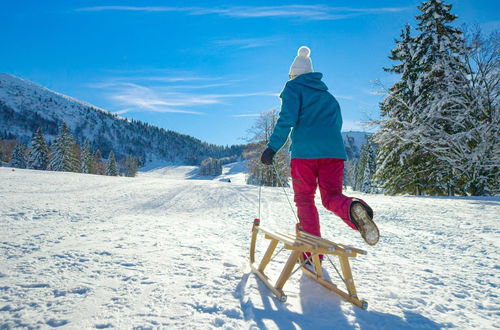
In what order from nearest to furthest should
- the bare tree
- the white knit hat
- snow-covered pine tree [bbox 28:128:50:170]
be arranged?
1. the white knit hat
2. the bare tree
3. snow-covered pine tree [bbox 28:128:50:170]

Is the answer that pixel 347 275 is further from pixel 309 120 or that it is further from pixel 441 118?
pixel 441 118

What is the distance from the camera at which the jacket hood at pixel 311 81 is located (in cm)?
299

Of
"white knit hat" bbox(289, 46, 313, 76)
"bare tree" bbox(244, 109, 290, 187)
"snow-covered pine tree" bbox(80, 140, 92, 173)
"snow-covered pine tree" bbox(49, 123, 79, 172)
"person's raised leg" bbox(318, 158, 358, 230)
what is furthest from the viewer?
"snow-covered pine tree" bbox(80, 140, 92, 173)

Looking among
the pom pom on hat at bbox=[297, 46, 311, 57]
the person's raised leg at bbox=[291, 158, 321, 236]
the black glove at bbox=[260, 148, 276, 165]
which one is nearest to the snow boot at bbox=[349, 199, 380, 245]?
the person's raised leg at bbox=[291, 158, 321, 236]

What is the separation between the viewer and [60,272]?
2346mm

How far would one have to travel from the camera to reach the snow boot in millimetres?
2146

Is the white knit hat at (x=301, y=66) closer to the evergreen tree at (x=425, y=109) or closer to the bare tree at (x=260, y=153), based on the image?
the evergreen tree at (x=425, y=109)

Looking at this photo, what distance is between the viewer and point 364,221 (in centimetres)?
218

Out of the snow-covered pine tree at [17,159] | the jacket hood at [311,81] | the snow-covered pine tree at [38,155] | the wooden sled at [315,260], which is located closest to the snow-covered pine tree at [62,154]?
the snow-covered pine tree at [38,155]

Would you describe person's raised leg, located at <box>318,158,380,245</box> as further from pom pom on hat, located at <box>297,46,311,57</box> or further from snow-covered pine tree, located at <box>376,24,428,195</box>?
snow-covered pine tree, located at <box>376,24,428,195</box>

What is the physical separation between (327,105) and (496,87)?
47.8ft

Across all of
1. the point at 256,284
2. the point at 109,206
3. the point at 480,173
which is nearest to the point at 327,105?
the point at 256,284

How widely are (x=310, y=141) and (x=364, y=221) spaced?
1013mm

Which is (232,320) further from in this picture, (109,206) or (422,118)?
(422,118)
